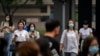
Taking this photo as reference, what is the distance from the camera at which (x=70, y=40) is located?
45.1ft

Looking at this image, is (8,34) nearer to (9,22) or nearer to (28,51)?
(9,22)

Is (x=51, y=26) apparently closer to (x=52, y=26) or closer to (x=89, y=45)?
(x=52, y=26)

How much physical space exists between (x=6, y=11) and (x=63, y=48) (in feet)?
126

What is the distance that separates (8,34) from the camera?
13.9 m

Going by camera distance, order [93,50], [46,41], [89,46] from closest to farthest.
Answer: [46,41], [89,46], [93,50]

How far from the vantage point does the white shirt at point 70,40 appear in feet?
45.0

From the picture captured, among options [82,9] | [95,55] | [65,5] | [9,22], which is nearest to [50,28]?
[95,55]

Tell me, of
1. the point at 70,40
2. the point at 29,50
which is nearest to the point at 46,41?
the point at 29,50

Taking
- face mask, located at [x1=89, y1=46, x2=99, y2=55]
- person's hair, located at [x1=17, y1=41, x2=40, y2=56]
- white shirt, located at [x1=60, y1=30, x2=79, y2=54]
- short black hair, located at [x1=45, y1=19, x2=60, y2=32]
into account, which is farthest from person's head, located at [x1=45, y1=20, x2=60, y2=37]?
white shirt, located at [x1=60, y1=30, x2=79, y2=54]

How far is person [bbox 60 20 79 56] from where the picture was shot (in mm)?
13705

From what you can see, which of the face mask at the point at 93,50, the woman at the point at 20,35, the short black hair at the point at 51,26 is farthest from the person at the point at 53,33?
the woman at the point at 20,35

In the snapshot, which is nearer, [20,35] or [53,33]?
[53,33]

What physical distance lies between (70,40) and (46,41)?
28.7 feet

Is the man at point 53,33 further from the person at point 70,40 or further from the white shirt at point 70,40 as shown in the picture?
the white shirt at point 70,40
